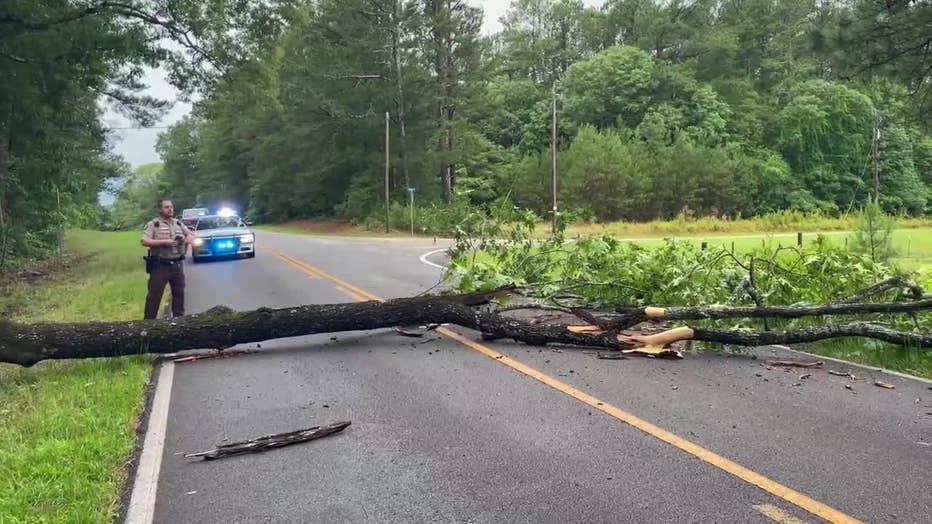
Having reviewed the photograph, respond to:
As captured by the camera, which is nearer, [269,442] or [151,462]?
[151,462]

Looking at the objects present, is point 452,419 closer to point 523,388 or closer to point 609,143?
point 523,388

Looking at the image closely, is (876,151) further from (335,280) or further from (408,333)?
(408,333)

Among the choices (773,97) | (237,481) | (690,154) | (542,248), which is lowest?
(237,481)

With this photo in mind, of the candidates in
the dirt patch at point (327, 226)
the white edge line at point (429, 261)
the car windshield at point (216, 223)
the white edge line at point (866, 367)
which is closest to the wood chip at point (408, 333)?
the white edge line at point (866, 367)

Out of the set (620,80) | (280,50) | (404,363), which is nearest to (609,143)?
(620,80)

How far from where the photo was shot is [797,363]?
6.71m

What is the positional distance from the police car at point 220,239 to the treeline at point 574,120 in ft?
30.2

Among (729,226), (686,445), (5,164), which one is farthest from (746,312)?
(729,226)

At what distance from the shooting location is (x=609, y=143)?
5278cm

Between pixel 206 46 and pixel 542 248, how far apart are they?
489 inches

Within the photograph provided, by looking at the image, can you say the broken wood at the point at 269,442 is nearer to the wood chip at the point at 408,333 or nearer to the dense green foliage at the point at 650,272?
the wood chip at the point at 408,333

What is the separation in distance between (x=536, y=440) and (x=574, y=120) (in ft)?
196

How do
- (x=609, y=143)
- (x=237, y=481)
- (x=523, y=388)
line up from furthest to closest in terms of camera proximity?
(x=609, y=143) → (x=523, y=388) → (x=237, y=481)

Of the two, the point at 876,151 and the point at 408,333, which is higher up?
the point at 876,151
